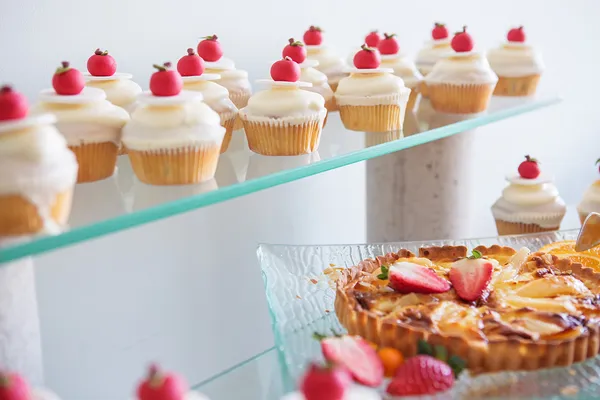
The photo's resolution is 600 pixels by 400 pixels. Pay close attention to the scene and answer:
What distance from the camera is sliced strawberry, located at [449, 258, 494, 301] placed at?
1.42m

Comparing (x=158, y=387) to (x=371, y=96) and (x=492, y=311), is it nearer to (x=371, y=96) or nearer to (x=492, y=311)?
(x=492, y=311)

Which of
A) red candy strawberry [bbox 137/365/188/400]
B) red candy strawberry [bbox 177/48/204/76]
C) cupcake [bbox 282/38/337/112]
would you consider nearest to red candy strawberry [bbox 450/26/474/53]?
cupcake [bbox 282/38/337/112]

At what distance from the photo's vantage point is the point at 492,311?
137 centimetres

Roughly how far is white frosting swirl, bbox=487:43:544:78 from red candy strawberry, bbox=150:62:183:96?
107 cm

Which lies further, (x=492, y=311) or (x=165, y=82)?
(x=492, y=311)

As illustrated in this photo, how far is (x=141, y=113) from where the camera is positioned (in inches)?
48.3

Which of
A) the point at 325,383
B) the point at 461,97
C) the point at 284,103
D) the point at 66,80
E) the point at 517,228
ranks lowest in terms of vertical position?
the point at 517,228

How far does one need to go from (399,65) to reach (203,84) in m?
0.59

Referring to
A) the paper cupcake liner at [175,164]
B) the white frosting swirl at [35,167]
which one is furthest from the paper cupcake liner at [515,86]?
the white frosting swirl at [35,167]

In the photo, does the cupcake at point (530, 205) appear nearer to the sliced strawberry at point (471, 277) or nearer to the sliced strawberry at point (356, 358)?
the sliced strawberry at point (471, 277)

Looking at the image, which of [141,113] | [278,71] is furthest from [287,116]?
[141,113]

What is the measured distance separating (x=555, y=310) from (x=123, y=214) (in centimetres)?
75

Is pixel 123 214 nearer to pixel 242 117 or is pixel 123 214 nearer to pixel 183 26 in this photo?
pixel 242 117

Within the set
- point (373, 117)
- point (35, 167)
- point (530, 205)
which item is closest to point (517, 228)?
point (530, 205)
